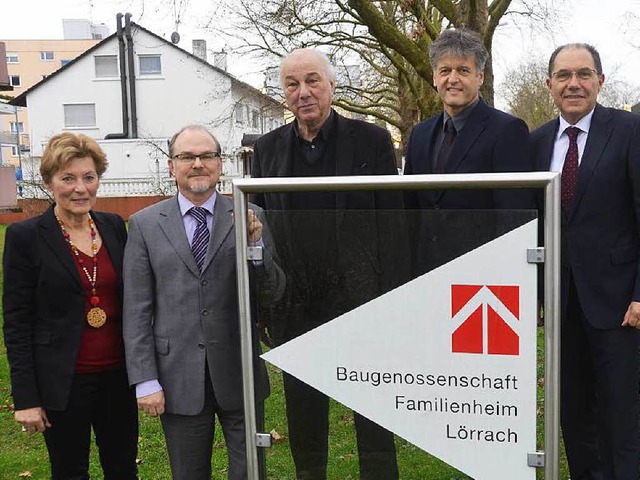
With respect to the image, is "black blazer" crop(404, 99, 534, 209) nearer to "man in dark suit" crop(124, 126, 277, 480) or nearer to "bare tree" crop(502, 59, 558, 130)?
"man in dark suit" crop(124, 126, 277, 480)

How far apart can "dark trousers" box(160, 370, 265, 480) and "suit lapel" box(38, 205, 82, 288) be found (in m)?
0.72

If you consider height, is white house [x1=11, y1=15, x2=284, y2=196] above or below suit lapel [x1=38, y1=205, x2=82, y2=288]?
above

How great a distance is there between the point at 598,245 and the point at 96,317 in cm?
219

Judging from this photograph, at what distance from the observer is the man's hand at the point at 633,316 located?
3.00 metres

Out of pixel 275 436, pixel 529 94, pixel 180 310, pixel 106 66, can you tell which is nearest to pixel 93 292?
pixel 180 310

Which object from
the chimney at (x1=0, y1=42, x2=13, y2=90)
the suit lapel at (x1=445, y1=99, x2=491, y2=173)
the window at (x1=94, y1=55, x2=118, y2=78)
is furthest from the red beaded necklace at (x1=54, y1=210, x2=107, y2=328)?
the window at (x1=94, y1=55, x2=118, y2=78)

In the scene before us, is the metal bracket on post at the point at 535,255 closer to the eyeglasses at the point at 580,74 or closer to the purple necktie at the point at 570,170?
the purple necktie at the point at 570,170

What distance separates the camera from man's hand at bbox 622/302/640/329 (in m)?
3.00

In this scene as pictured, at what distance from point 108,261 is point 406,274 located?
4.72 ft

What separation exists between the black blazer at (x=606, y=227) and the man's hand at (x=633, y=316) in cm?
3

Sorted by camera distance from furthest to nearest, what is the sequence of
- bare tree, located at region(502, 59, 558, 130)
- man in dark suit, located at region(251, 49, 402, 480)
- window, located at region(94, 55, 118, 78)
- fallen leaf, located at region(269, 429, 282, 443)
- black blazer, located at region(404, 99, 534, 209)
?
window, located at region(94, 55, 118, 78)
bare tree, located at region(502, 59, 558, 130)
black blazer, located at region(404, 99, 534, 209)
fallen leaf, located at region(269, 429, 282, 443)
man in dark suit, located at region(251, 49, 402, 480)

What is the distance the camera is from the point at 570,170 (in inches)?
123

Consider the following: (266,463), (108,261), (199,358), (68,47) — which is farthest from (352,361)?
(68,47)

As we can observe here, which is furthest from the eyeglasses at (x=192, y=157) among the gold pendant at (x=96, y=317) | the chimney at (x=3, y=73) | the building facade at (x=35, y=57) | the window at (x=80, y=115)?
the building facade at (x=35, y=57)
